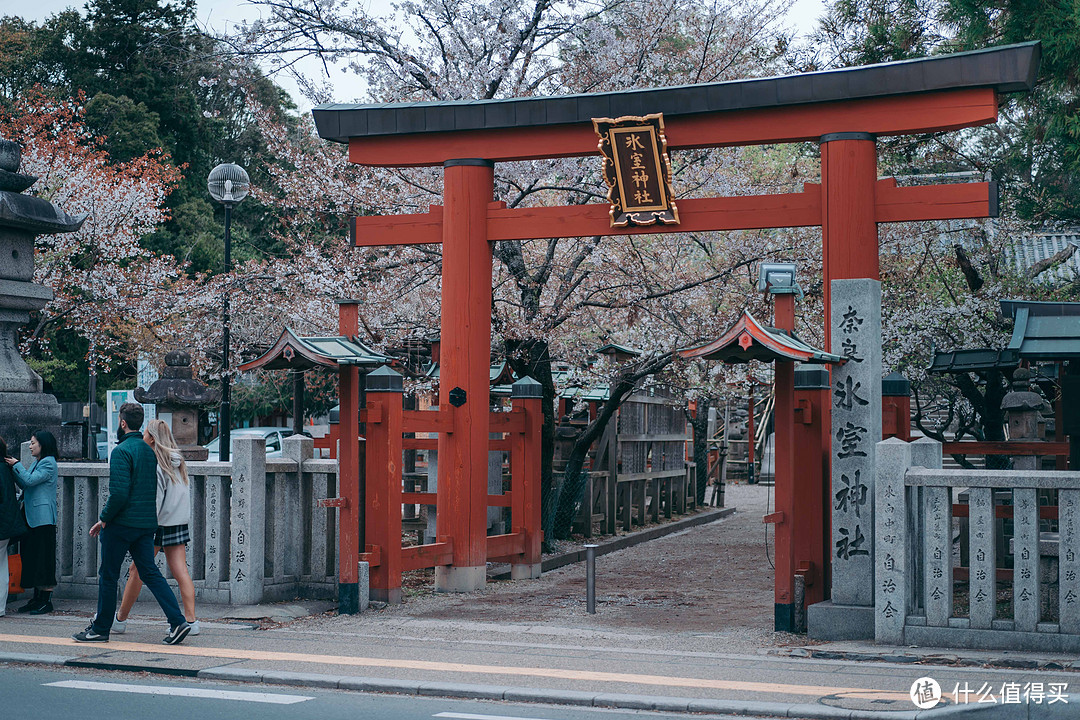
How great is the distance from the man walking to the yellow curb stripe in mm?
239

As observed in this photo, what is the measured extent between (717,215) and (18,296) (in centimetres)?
745

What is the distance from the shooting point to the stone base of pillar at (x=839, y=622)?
8.48m

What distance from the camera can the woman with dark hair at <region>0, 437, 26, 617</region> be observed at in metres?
9.41

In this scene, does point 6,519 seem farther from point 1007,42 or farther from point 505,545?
point 1007,42

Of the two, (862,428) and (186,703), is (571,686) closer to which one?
(186,703)

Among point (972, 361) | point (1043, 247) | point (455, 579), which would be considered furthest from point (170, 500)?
point (1043, 247)

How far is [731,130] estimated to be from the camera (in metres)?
11.4

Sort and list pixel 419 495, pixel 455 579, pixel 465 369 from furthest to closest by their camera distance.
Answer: pixel 419 495 → pixel 465 369 → pixel 455 579

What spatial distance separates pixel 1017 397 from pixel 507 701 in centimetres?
758

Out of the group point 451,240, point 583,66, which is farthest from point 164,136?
point 451,240

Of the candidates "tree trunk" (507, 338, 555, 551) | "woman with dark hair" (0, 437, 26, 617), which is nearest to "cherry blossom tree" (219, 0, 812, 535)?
"tree trunk" (507, 338, 555, 551)

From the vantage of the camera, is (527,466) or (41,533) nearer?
(41,533)

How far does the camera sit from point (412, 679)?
7.23 meters

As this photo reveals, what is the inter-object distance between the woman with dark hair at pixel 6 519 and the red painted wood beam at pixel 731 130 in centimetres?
524
